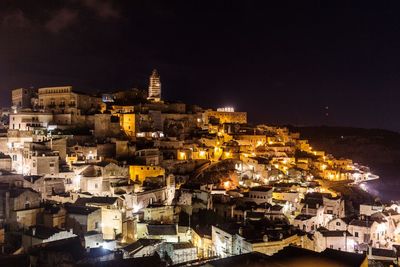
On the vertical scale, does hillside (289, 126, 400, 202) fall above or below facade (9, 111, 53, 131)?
below

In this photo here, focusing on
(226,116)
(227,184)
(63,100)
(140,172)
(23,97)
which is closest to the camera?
(140,172)

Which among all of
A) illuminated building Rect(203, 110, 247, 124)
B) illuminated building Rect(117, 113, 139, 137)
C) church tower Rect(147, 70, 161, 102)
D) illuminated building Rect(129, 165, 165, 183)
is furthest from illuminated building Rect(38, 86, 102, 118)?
illuminated building Rect(203, 110, 247, 124)

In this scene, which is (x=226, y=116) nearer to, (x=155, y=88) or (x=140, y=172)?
(x=155, y=88)

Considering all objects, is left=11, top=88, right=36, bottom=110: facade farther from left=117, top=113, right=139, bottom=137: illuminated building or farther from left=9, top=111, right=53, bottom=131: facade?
left=117, top=113, right=139, bottom=137: illuminated building

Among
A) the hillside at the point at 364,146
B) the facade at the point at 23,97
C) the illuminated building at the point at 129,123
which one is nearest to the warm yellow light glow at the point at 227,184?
the illuminated building at the point at 129,123

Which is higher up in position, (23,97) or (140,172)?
(23,97)

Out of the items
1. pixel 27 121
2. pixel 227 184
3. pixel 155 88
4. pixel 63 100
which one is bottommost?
pixel 227 184

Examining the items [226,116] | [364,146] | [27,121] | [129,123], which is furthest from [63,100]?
[364,146]

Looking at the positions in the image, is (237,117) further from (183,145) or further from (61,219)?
(61,219)

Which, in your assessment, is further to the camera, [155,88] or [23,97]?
[155,88]

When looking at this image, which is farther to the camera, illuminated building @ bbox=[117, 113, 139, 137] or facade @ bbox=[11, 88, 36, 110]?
facade @ bbox=[11, 88, 36, 110]

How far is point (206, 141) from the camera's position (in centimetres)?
4950

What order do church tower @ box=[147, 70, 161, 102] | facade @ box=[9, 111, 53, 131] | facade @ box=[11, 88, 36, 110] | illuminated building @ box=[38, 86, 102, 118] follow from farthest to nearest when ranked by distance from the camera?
church tower @ box=[147, 70, 161, 102], facade @ box=[11, 88, 36, 110], illuminated building @ box=[38, 86, 102, 118], facade @ box=[9, 111, 53, 131]

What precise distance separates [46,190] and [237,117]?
146 feet
